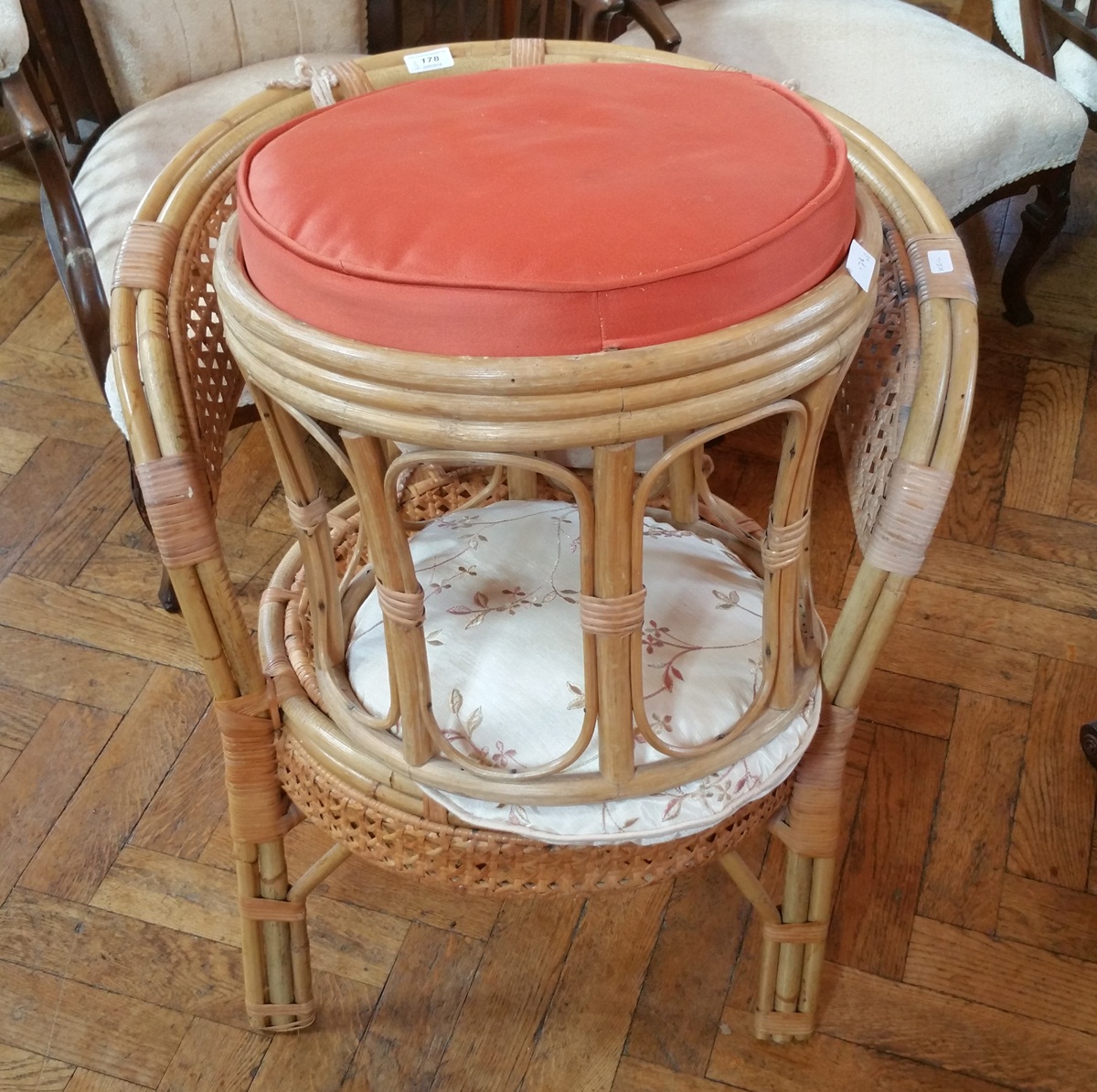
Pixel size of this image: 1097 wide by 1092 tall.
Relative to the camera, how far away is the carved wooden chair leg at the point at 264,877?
0.80 meters

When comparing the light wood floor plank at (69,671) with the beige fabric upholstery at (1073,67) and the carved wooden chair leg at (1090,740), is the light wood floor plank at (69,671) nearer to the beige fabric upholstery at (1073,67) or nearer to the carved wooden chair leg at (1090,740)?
the carved wooden chair leg at (1090,740)

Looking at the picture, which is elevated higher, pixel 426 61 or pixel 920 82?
pixel 426 61

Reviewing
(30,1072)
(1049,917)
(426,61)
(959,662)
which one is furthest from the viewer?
(959,662)

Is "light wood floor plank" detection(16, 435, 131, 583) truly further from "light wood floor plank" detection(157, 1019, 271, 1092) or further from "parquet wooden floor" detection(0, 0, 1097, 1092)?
"light wood floor plank" detection(157, 1019, 271, 1092)

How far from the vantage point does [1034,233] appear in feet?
5.33

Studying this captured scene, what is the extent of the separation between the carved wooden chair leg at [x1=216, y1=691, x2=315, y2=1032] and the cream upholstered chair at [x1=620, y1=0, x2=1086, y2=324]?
975mm

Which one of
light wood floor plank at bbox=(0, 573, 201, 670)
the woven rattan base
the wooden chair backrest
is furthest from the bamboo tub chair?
the wooden chair backrest

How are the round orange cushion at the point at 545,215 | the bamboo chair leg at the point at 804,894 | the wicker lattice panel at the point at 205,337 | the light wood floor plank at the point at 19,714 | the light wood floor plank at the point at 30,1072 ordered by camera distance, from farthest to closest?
the light wood floor plank at the point at 19,714
the light wood floor plank at the point at 30,1072
the bamboo chair leg at the point at 804,894
the wicker lattice panel at the point at 205,337
the round orange cushion at the point at 545,215

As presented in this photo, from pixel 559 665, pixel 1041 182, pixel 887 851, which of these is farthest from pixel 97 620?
pixel 1041 182

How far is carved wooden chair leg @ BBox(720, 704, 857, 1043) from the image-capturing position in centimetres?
82

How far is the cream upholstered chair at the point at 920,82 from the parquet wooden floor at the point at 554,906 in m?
0.42

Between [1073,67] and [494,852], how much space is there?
1.39 metres

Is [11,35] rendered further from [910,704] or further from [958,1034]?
[958,1034]

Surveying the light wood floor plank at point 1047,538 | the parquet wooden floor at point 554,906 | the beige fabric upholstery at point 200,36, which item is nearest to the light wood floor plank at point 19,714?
the parquet wooden floor at point 554,906
